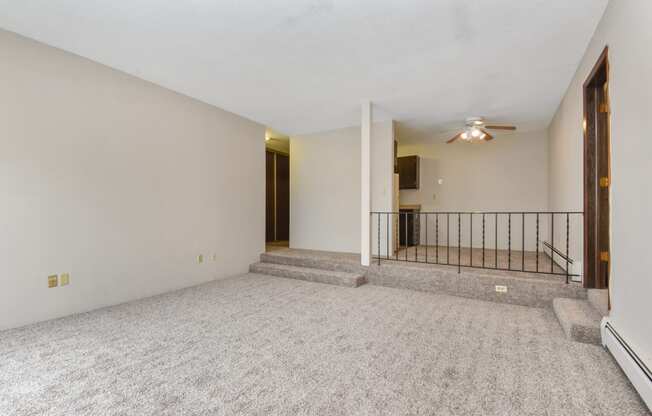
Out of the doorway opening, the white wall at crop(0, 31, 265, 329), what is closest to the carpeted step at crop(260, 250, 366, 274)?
the white wall at crop(0, 31, 265, 329)

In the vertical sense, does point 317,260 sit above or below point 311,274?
above

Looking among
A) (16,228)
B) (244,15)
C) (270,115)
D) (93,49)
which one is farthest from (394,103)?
(16,228)

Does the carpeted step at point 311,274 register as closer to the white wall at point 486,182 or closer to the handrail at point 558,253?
the handrail at point 558,253

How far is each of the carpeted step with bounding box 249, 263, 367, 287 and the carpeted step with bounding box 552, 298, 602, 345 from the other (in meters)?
2.22

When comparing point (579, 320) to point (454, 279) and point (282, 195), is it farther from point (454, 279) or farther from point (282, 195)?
point (282, 195)

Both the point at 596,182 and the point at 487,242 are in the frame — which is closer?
the point at 596,182

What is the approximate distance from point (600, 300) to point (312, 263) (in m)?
3.42

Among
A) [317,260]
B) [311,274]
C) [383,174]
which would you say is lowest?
[311,274]

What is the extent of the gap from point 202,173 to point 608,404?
455cm

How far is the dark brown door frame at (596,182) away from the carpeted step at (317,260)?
8.37 feet

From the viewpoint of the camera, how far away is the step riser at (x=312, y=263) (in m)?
4.55

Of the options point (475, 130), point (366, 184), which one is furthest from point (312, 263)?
point (475, 130)

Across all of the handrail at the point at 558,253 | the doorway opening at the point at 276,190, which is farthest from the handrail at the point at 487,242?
the doorway opening at the point at 276,190

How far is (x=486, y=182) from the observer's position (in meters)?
6.18
